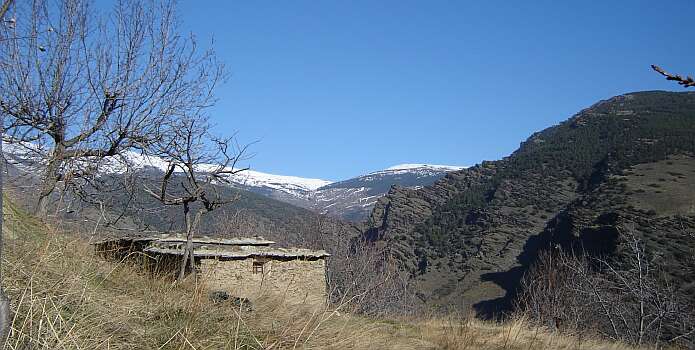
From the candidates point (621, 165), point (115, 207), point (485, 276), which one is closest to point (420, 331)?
point (115, 207)

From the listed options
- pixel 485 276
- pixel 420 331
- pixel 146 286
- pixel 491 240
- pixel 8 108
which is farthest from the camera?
pixel 491 240

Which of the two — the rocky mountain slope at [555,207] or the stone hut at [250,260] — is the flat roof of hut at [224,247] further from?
the rocky mountain slope at [555,207]

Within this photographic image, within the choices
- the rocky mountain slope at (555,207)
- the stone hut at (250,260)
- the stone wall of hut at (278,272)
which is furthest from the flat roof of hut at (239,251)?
the rocky mountain slope at (555,207)

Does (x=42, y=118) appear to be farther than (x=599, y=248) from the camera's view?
No

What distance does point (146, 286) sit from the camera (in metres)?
4.04

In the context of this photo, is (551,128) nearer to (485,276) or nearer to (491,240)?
(491,240)

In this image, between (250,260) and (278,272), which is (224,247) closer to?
(250,260)

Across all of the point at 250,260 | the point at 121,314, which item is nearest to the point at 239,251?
the point at 250,260

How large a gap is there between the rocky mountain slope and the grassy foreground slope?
28283 mm

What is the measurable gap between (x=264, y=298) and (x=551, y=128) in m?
96.2

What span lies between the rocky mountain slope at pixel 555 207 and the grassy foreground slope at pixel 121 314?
28.3 metres

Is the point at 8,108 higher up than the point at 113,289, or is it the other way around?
the point at 8,108

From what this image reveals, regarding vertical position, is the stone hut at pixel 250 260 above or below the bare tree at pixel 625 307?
above

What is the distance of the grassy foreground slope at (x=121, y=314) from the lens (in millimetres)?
2539
